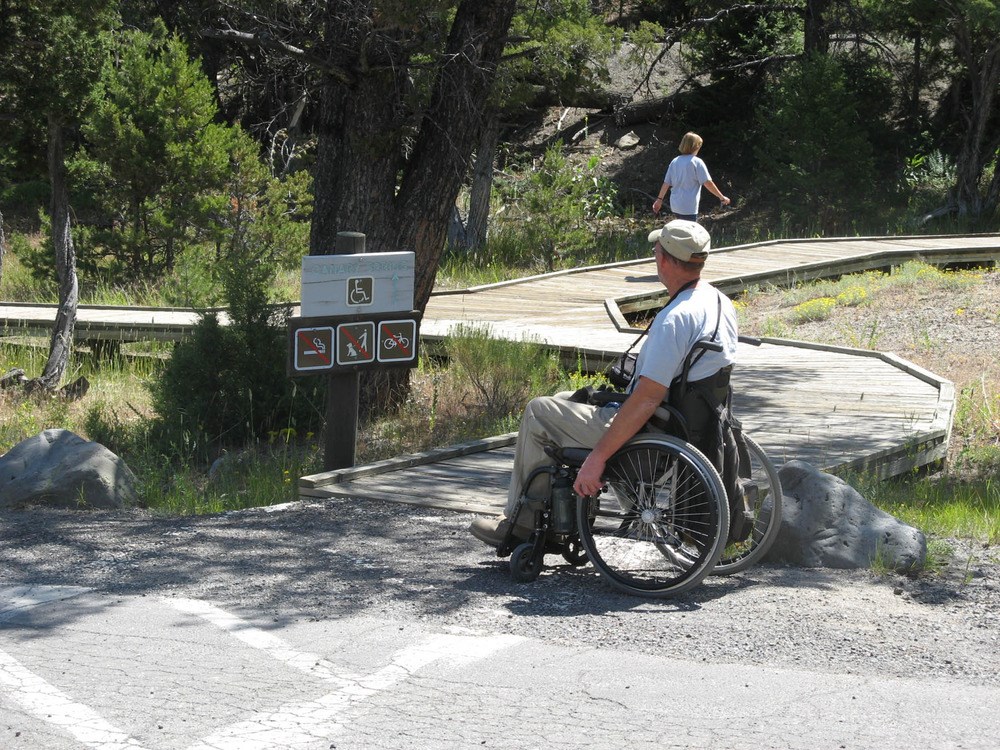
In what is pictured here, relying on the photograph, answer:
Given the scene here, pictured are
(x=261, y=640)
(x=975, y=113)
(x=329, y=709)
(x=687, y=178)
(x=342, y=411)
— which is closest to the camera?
(x=329, y=709)

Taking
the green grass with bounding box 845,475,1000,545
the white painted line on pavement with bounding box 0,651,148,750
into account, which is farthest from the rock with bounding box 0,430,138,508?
the green grass with bounding box 845,475,1000,545

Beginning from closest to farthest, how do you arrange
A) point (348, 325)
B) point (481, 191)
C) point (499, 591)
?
1. point (499, 591)
2. point (348, 325)
3. point (481, 191)

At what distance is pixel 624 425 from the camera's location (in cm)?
533

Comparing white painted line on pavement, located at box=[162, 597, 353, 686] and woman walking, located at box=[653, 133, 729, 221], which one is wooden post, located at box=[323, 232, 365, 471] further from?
woman walking, located at box=[653, 133, 729, 221]

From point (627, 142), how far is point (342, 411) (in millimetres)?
25088

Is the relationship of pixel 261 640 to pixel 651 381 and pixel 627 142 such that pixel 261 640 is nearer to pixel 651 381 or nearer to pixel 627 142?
pixel 651 381

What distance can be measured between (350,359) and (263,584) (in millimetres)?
2382

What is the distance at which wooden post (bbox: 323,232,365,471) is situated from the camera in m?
7.95

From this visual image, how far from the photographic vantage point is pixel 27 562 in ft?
20.1

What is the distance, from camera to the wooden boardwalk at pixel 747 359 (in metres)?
7.96

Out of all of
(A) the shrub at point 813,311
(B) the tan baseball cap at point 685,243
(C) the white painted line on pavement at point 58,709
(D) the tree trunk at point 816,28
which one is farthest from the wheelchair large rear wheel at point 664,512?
(D) the tree trunk at point 816,28

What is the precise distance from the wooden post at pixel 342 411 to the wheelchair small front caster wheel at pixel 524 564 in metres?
2.51

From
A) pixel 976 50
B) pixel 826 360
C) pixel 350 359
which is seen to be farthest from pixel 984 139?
pixel 350 359

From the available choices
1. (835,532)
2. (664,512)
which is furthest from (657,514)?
(835,532)
